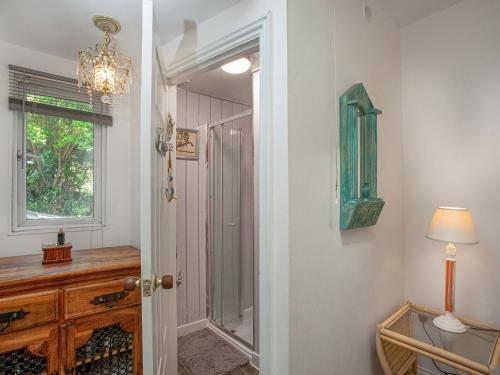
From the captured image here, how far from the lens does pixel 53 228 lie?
1.96 m

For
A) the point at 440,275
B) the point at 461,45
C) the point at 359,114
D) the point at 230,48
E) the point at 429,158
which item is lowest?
the point at 440,275

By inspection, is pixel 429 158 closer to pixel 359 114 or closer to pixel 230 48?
pixel 359 114

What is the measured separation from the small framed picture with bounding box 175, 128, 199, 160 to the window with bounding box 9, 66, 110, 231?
2.23 feet

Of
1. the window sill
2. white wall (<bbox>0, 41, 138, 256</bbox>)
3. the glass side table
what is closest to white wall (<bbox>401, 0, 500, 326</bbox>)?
the glass side table

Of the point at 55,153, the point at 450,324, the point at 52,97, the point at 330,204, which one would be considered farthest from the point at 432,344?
the point at 52,97

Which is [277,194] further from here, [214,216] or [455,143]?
[214,216]

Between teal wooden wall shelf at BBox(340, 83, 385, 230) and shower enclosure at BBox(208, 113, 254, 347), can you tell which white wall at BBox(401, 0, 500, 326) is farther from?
shower enclosure at BBox(208, 113, 254, 347)

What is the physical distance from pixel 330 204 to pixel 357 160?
0.30 m

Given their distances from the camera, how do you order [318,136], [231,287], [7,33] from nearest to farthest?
1. [318,136]
2. [7,33]
3. [231,287]

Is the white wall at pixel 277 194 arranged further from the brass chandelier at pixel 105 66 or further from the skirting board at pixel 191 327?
the skirting board at pixel 191 327

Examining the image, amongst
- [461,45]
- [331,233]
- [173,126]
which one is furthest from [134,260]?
[461,45]

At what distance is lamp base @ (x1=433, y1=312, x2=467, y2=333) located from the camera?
154 cm

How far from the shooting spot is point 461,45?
1.74 metres

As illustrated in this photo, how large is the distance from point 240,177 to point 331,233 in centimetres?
161
